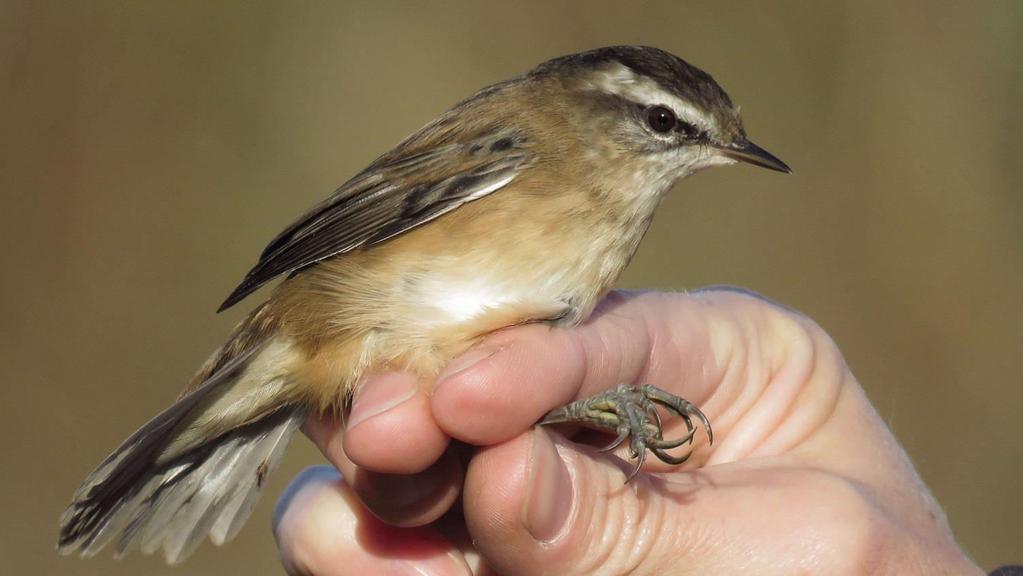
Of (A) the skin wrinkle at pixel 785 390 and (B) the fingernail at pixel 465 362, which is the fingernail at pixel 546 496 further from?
(A) the skin wrinkle at pixel 785 390

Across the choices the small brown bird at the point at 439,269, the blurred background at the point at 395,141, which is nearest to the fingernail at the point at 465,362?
the small brown bird at the point at 439,269

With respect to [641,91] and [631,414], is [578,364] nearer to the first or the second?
[631,414]

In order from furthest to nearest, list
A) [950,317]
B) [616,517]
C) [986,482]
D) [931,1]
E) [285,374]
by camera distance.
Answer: [931,1] → [950,317] → [986,482] → [285,374] → [616,517]

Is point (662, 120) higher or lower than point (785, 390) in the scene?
higher

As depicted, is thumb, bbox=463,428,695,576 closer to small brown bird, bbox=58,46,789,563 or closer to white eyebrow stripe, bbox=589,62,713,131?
small brown bird, bbox=58,46,789,563

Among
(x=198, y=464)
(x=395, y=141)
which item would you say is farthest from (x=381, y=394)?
(x=395, y=141)

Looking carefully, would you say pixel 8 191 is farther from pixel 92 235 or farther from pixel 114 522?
pixel 114 522

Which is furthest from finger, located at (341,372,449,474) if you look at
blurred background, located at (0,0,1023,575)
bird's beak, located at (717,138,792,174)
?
blurred background, located at (0,0,1023,575)

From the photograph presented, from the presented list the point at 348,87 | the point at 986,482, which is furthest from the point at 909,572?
the point at 348,87
